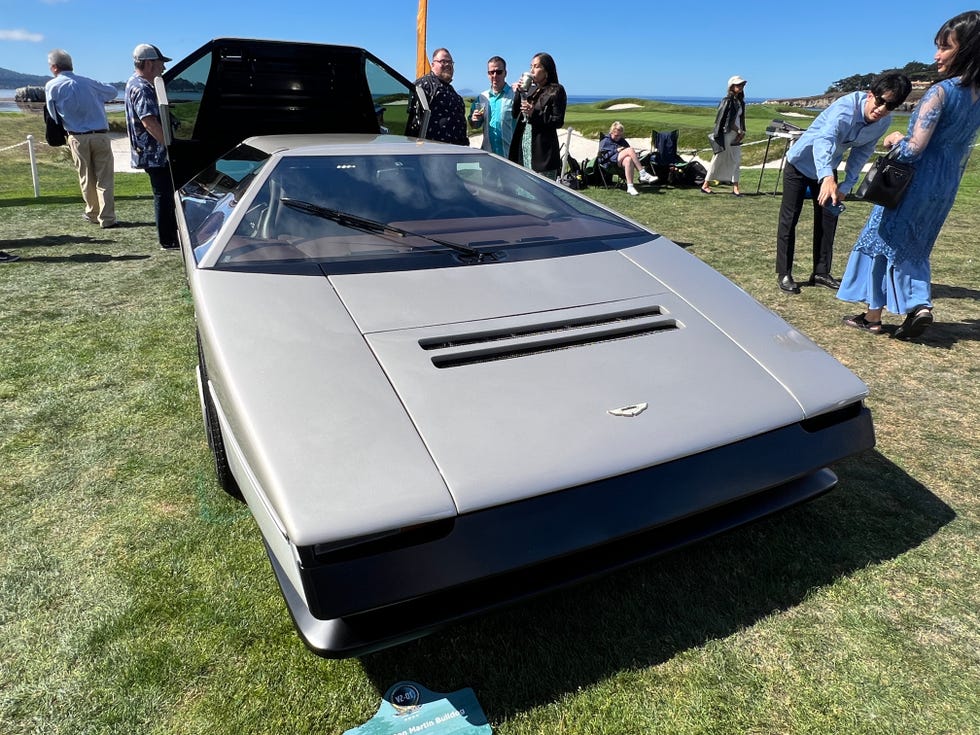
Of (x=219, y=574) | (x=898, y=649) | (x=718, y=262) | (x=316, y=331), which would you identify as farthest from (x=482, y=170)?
(x=718, y=262)

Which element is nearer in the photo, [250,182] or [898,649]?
[898,649]

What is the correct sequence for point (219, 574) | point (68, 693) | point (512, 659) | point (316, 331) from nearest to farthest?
point (68, 693) < point (512, 659) < point (316, 331) < point (219, 574)

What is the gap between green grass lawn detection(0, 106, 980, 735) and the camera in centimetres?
150

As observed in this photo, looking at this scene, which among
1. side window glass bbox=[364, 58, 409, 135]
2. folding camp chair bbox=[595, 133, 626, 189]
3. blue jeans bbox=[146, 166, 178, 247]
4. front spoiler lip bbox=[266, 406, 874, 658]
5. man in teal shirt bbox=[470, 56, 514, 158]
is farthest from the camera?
folding camp chair bbox=[595, 133, 626, 189]

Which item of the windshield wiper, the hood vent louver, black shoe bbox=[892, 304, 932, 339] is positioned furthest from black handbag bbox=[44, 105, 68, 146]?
black shoe bbox=[892, 304, 932, 339]

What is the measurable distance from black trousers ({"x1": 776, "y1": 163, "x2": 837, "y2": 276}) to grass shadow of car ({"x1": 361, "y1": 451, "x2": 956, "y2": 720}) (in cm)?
293

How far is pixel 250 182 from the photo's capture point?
247cm

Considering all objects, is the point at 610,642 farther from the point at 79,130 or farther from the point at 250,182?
the point at 79,130

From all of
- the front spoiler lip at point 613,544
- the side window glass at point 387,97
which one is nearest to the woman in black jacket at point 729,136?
the side window glass at point 387,97

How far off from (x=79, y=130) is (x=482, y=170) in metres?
5.81

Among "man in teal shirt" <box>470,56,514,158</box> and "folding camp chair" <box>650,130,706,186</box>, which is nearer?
"man in teal shirt" <box>470,56,514,158</box>

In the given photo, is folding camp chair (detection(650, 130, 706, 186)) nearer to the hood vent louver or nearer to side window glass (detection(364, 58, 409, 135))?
side window glass (detection(364, 58, 409, 135))

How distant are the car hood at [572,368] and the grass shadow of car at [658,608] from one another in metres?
0.25

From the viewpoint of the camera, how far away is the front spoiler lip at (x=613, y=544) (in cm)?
136
